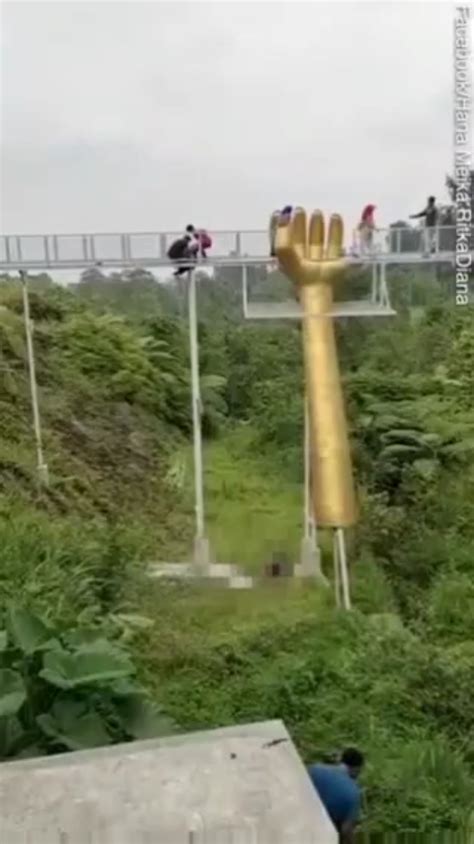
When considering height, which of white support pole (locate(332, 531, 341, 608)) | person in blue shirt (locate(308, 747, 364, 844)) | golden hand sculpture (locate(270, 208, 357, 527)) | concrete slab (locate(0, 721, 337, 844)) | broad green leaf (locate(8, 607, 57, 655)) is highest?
golden hand sculpture (locate(270, 208, 357, 527))

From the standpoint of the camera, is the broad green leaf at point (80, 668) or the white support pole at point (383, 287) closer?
the broad green leaf at point (80, 668)

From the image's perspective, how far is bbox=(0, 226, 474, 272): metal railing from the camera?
9.34 metres

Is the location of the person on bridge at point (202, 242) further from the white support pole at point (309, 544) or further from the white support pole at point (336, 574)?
the white support pole at point (336, 574)

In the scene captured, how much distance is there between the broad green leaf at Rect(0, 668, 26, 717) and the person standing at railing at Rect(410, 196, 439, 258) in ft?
21.9

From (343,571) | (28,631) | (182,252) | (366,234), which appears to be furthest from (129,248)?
(28,631)

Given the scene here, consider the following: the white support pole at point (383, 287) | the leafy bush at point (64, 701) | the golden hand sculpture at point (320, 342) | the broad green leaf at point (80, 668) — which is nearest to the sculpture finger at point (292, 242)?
the golden hand sculpture at point (320, 342)

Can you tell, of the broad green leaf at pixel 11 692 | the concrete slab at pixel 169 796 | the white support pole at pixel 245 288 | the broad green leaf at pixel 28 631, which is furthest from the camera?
the white support pole at pixel 245 288

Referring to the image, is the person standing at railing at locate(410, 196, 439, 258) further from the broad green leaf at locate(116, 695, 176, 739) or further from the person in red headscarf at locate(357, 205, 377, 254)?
the broad green leaf at locate(116, 695, 176, 739)

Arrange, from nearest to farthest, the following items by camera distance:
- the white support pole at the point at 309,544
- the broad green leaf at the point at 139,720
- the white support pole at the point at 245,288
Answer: the broad green leaf at the point at 139,720
the white support pole at the point at 309,544
the white support pole at the point at 245,288

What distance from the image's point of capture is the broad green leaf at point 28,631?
4320 millimetres

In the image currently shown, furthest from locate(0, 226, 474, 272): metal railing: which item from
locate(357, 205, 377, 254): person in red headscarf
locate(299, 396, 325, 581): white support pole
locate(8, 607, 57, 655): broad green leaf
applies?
locate(8, 607, 57, 655): broad green leaf

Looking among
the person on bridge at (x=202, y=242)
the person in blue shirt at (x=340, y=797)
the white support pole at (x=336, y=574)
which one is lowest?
the person in blue shirt at (x=340, y=797)

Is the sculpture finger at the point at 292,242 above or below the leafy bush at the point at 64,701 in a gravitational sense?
above

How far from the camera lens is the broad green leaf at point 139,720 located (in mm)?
4102
